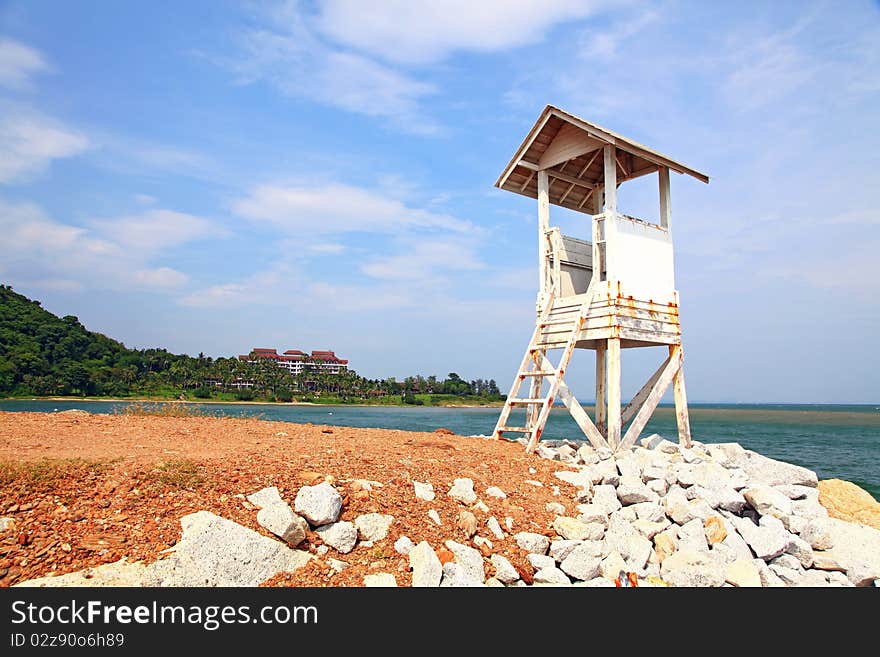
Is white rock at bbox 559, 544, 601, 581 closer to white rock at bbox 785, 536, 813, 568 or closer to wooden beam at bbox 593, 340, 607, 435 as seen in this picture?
white rock at bbox 785, 536, 813, 568

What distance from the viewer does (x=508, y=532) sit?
296 inches

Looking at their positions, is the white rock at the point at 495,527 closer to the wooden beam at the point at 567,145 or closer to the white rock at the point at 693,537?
the white rock at the point at 693,537

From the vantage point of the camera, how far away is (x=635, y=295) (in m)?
13.0

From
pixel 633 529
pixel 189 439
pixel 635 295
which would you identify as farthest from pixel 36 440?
pixel 635 295

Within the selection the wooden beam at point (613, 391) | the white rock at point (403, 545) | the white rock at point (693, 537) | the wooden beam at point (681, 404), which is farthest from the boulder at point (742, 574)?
the wooden beam at point (681, 404)

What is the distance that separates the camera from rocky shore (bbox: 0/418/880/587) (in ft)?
19.0

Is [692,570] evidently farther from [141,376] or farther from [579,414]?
[141,376]

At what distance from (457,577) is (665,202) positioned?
435 inches

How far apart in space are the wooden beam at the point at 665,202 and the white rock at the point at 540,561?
955 cm

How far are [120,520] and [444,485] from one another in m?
3.92

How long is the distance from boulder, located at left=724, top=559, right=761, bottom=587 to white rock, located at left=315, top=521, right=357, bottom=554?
4.39m

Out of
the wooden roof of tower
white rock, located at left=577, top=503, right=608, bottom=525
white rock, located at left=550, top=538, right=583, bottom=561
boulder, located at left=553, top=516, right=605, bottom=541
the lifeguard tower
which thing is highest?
the wooden roof of tower

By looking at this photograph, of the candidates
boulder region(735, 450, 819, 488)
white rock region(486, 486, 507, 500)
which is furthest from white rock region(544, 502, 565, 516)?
boulder region(735, 450, 819, 488)

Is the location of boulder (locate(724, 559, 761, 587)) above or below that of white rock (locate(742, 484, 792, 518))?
below
